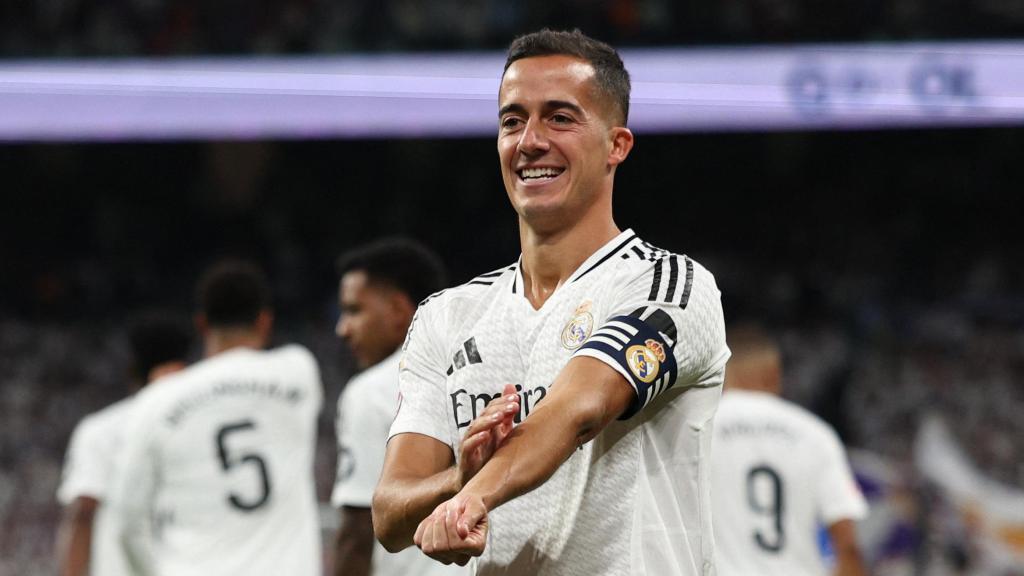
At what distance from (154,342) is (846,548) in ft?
11.2

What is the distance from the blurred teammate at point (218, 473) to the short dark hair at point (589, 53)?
9.82ft

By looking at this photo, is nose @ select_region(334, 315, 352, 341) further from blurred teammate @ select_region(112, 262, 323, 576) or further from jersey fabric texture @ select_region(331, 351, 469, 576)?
blurred teammate @ select_region(112, 262, 323, 576)

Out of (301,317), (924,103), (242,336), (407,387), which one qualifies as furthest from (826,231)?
(407,387)

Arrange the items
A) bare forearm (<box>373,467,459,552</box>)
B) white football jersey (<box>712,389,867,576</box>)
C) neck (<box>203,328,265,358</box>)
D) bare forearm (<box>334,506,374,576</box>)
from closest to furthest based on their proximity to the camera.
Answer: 1. bare forearm (<box>373,467,459,552</box>)
2. bare forearm (<box>334,506,374,576</box>)
3. white football jersey (<box>712,389,867,576</box>)
4. neck (<box>203,328,265,358</box>)

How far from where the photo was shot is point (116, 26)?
1493 centimetres

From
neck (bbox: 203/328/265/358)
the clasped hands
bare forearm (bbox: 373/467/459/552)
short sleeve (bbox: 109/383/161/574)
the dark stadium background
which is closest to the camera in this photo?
the clasped hands

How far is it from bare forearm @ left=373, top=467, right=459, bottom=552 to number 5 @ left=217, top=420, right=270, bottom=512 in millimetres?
2898

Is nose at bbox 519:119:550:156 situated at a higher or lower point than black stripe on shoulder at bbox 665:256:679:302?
higher

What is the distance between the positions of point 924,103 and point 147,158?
9.35m

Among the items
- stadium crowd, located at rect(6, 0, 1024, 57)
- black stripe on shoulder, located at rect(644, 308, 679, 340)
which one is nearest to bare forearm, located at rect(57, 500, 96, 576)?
black stripe on shoulder, located at rect(644, 308, 679, 340)

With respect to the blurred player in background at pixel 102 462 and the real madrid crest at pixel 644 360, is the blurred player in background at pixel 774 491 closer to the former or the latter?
the blurred player in background at pixel 102 462

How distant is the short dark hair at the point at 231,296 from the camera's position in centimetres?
545

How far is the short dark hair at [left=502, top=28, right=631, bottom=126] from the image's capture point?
2492mm

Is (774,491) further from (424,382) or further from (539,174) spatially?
(539,174)
